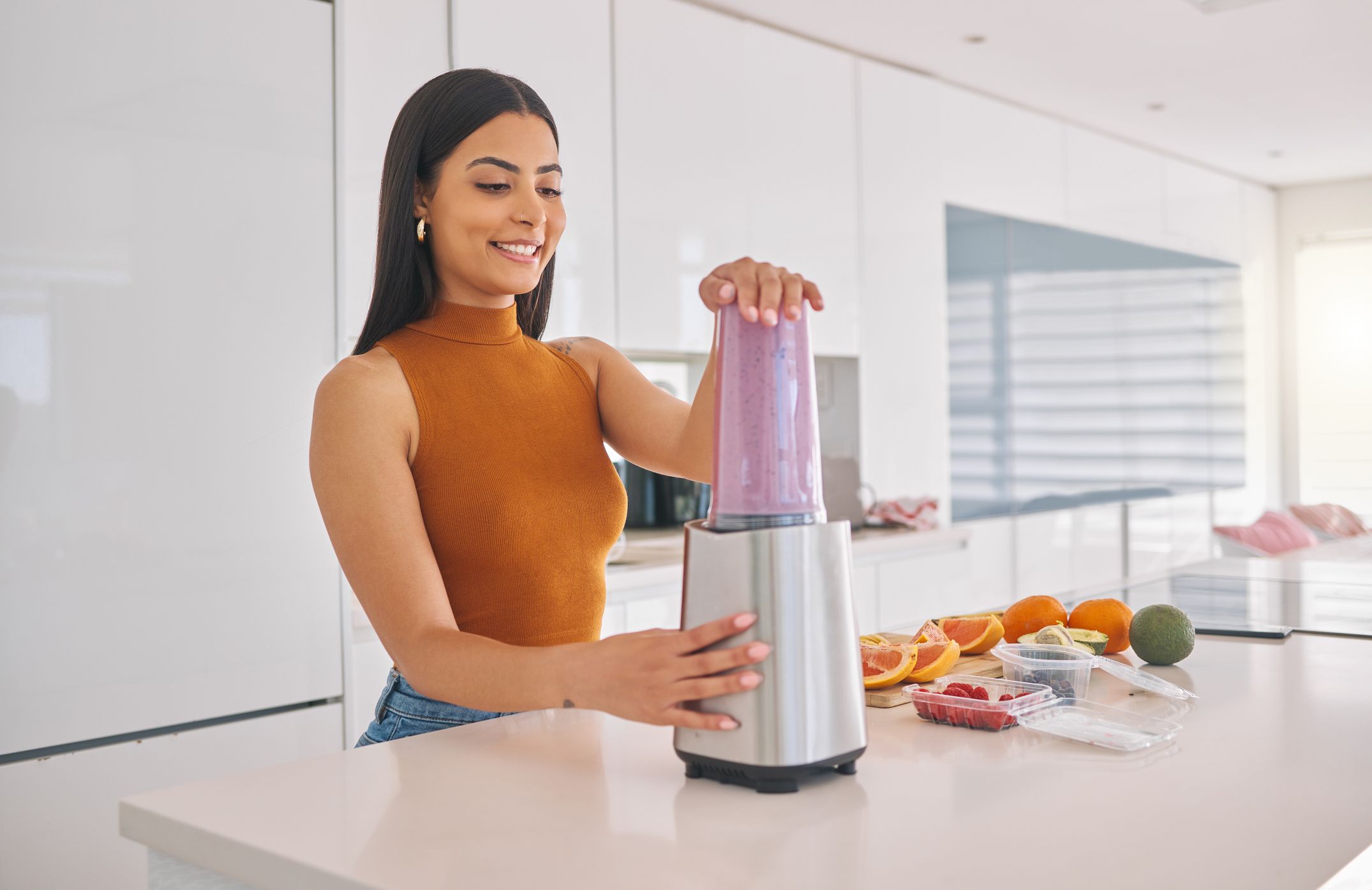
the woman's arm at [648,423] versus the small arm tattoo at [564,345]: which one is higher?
the small arm tattoo at [564,345]

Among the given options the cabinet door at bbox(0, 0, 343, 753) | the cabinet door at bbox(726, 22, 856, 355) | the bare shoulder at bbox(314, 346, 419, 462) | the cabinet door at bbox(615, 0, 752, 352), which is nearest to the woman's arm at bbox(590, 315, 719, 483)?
the bare shoulder at bbox(314, 346, 419, 462)

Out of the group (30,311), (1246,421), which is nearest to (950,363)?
(1246,421)

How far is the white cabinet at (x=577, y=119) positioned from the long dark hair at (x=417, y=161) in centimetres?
150

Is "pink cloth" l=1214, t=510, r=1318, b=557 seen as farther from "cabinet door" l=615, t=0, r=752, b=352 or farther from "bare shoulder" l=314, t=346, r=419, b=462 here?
"bare shoulder" l=314, t=346, r=419, b=462

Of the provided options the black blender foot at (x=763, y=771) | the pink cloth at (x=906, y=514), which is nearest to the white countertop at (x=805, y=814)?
the black blender foot at (x=763, y=771)

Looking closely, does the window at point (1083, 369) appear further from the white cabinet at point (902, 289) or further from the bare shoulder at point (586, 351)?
the bare shoulder at point (586, 351)

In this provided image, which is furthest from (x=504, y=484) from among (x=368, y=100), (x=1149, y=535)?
(x=1149, y=535)

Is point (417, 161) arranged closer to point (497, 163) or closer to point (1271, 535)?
point (497, 163)

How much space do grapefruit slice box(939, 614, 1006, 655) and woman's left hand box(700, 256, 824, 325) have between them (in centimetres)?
57

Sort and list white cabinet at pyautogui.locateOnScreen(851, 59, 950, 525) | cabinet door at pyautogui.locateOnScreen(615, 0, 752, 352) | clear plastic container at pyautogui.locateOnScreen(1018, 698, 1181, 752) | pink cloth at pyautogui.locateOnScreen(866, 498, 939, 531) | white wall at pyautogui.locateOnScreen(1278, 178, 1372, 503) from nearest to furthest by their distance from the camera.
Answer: clear plastic container at pyautogui.locateOnScreen(1018, 698, 1181, 752) < cabinet door at pyautogui.locateOnScreen(615, 0, 752, 352) < pink cloth at pyautogui.locateOnScreen(866, 498, 939, 531) < white cabinet at pyautogui.locateOnScreen(851, 59, 950, 525) < white wall at pyautogui.locateOnScreen(1278, 178, 1372, 503)

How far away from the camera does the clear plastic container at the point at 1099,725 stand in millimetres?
973

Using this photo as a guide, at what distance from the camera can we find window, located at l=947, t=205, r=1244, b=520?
467 centimetres

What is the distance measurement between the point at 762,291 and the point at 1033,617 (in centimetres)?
66

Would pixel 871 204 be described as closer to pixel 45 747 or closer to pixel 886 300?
pixel 886 300
